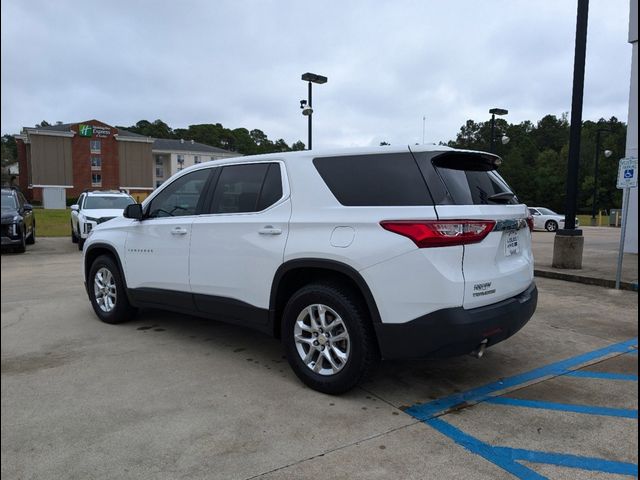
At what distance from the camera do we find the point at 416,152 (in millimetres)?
3561

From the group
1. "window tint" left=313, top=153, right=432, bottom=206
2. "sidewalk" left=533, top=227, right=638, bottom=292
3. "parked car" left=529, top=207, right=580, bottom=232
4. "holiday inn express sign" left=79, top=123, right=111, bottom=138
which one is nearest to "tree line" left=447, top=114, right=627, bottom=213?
"parked car" left=529, top=207, right=580, bottom=232

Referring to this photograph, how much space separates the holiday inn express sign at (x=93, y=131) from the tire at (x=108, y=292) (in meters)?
68.9

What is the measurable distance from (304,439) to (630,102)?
43.1 feet

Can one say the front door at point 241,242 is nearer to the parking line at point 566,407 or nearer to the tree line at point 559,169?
the parking line at point 566,407

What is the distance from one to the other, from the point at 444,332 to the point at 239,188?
226cm

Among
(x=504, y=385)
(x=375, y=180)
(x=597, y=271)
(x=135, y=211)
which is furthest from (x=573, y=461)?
(x=597, y=271)

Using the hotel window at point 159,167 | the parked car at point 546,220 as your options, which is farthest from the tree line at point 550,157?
the parked car at point 546,220

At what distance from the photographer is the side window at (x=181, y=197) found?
16.0ft

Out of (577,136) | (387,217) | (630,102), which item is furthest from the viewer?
(630,102)

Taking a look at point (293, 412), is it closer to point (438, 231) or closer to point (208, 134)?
point (438, 231)

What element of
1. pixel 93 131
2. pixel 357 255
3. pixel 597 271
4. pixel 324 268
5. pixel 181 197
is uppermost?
pixel 93 131

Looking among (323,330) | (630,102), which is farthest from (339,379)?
(630,102)

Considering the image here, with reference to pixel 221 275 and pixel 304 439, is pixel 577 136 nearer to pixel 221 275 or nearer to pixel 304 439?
pixel 221 275

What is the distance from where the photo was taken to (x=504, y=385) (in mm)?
4020
